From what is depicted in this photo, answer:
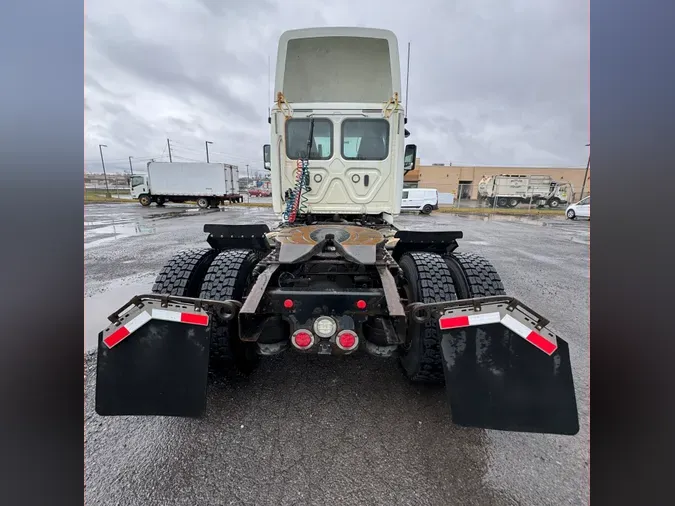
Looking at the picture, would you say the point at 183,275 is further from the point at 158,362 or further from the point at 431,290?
the point at 431,290

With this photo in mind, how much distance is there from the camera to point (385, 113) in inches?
157

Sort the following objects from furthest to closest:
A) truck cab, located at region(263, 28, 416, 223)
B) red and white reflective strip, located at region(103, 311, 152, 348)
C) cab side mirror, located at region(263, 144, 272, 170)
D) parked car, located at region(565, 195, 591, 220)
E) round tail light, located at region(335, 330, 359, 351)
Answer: parked car, located at region(565, 195, 591, 220), cab side mirror, located at region(263, 144, 272, 170), truck cab, located at region(263, 28, 416, 223), round tail light, located at region(335, 330, 359, 351), red and white reflective strip, located at region(103, 311, 152, 348)

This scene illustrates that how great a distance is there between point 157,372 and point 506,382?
78.8 inches

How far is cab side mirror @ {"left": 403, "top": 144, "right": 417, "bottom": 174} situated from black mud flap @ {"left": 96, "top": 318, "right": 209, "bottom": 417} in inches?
144

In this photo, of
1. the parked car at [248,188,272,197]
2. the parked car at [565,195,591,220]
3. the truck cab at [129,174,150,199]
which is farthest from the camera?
the parked car at [248,188,272,197]

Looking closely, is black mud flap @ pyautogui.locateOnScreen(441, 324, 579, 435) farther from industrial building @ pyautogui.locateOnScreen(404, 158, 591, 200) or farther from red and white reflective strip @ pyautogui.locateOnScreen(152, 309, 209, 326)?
industrial building @ pyautogui.locateOnScreen(404, 158, 591, 200)

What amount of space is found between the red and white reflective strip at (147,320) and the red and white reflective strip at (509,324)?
4.74 ft

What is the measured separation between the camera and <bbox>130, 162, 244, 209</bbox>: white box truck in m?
24.2

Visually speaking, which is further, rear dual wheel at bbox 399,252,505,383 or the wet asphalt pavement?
rear dual wheel at bbox 399,252,505,383

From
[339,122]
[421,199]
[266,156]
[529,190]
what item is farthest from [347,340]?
[529,190]

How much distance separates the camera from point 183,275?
8.31ft

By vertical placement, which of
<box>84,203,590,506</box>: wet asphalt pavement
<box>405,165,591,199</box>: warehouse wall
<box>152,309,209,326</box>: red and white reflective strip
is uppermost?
<box>405,165,591,199</box>: warehouse wall

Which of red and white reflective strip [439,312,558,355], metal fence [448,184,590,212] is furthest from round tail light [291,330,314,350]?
metal fence [448,184,590,212]

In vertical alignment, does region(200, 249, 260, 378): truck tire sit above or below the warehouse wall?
below
